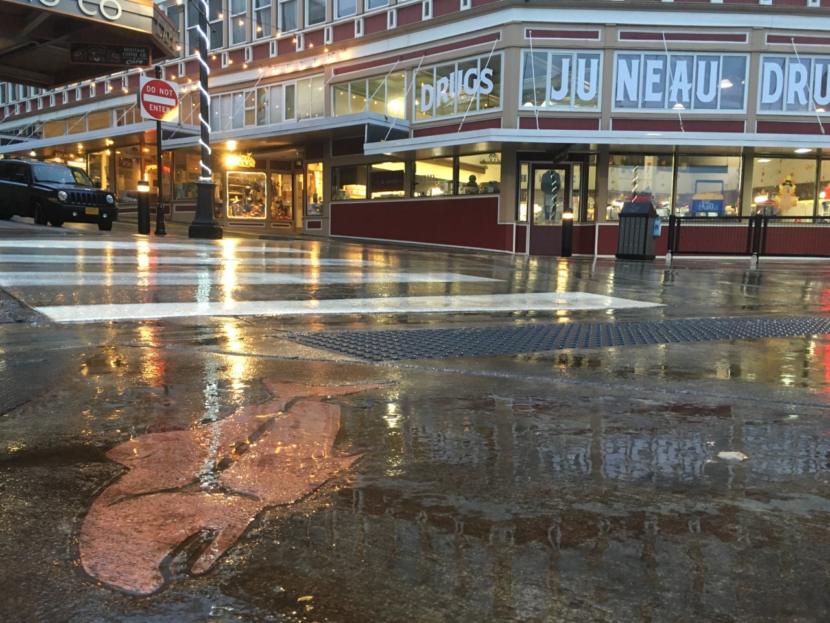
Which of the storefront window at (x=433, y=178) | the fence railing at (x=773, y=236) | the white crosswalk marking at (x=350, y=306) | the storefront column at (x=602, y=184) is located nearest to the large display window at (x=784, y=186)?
the fence railing at (x=773, y=236)

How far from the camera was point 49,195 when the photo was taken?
696 inches

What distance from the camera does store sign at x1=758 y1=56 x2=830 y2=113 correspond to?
1995 centimetres

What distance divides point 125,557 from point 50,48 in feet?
26.9

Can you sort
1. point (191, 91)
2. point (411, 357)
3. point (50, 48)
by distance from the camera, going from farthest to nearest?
1. point (191, 91)
2. point (50, 48)
3. point (411, 357)

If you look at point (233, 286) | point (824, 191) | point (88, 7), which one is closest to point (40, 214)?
point (233, 286)

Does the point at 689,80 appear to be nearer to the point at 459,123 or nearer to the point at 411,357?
the point at 459,123

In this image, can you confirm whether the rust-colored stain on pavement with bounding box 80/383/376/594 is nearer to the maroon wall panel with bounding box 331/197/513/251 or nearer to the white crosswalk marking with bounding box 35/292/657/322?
the white crosswalk marking with bounding box 35/292/657/322

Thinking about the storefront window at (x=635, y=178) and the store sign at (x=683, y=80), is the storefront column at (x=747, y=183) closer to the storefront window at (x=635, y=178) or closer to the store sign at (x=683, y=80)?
the store sign at (x=683, y=80)

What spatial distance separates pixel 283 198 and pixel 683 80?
16591mm

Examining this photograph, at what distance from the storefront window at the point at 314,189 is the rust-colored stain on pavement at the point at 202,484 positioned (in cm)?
2349

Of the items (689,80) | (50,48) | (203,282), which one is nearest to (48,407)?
(203,282)

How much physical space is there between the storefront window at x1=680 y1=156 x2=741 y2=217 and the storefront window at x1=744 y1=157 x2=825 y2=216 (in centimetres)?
58

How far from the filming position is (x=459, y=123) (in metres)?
21.3

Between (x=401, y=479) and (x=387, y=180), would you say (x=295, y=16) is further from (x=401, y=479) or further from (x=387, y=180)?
(x=401, y=479)
